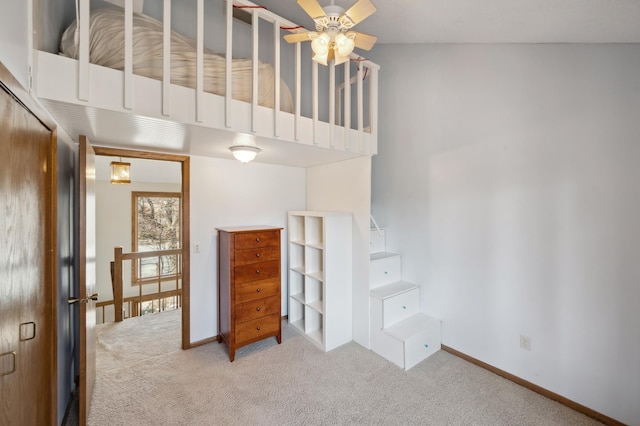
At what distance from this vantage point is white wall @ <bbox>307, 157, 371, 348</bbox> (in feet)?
9.20

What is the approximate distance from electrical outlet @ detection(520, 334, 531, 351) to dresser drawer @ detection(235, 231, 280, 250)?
2.34m

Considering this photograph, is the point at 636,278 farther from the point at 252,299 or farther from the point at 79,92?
the point at 79,92

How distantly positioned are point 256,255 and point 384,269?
142 centimetres

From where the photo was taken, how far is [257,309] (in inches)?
106

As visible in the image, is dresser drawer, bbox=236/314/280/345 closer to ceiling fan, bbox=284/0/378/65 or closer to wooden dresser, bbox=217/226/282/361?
wooden dresser, bbox=217/226/282/361

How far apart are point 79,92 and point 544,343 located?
140 inches

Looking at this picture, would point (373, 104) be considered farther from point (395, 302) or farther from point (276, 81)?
point (395, 302)

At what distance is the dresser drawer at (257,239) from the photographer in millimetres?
2564

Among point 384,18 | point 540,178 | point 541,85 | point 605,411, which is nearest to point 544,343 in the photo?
point 605,411

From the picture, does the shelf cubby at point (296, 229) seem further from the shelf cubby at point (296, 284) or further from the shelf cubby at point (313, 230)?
the shelf cubby at point (296, 284)

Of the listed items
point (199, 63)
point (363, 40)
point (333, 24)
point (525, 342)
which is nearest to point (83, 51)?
point (199, 63)

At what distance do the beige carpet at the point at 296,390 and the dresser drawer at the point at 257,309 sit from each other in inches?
14.8

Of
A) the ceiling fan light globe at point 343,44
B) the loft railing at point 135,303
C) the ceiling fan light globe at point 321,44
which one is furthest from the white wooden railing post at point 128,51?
the loft railing at point 135,303

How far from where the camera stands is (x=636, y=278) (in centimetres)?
177
